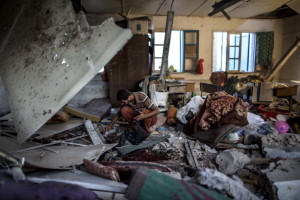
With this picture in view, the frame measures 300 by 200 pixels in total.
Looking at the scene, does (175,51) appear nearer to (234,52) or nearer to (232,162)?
(234,52)

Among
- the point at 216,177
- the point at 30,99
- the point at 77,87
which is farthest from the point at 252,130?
the point at 30,99

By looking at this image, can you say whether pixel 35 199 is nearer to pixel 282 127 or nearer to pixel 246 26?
pixel 282 127

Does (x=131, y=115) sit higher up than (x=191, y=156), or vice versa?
(x=131, y=115)

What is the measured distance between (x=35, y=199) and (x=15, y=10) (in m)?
2.23

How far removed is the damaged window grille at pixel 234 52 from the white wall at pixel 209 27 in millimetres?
280

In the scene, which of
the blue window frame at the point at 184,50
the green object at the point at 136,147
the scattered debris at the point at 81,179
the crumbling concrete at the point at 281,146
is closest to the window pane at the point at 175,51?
the blue window frame at the point at 184,50

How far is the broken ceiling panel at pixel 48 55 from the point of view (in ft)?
5.86

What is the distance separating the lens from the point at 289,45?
892 centimetres

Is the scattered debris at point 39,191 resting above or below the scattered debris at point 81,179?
above

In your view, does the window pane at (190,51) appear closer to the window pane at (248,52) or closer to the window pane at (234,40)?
the window pane at (234,40)

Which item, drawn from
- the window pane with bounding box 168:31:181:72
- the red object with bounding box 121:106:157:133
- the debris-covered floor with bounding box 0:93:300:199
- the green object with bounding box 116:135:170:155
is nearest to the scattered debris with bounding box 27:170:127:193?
the debris-covered floor with bounding box 0:93:300:199

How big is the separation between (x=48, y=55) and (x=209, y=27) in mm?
8019

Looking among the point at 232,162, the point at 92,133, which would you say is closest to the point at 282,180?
the point at 232,162

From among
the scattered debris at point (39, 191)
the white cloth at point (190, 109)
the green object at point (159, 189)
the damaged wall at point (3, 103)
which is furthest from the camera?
the damaged wall at point (3, 103)
